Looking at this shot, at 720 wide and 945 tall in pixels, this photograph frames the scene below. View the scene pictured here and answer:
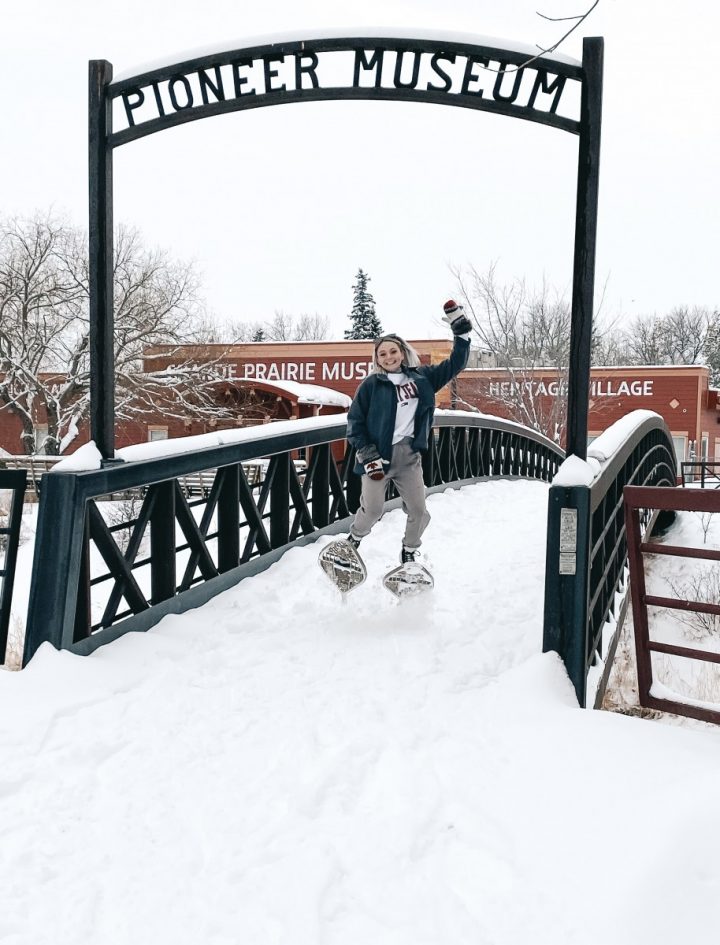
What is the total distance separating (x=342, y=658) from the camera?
15.6 feet

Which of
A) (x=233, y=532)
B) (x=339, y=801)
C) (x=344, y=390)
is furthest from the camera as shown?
(x=344, y=390)

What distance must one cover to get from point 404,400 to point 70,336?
A: 90.2 feet

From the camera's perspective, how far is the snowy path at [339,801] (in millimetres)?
2625

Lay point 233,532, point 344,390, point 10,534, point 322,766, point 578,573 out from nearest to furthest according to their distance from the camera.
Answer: point 322,766 < point 578,573 < point 10,534 < point 233,532 < point 344,390

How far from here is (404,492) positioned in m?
5.83

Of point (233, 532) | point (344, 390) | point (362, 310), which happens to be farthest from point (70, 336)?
point (362, 310)

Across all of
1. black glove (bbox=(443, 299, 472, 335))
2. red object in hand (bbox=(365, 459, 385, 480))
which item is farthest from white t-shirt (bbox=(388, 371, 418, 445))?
black glove (bbox=(443, 299, 472, 335))

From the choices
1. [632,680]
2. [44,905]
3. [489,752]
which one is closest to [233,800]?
[44,905]

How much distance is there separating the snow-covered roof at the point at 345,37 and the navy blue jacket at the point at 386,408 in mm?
1742

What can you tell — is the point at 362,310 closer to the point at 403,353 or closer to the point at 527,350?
the point at 527,350

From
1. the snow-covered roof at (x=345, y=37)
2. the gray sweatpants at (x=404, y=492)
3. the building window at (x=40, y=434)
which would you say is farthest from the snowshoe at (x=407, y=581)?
the building window at (x=40, y=434)

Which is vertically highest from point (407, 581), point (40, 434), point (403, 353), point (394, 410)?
point (403, 353)

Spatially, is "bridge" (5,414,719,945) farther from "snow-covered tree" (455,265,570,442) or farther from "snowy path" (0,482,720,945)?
"snow-covered tree" (455,265,570,442)

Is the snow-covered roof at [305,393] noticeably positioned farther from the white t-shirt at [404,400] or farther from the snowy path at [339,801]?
the snowy path at [339,801]
